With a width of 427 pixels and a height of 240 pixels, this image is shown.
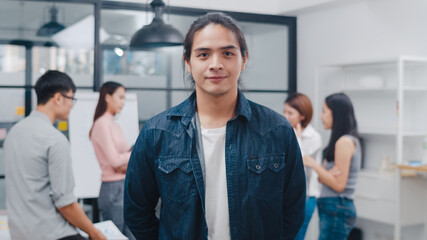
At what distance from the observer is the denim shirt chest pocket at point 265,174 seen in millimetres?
1363

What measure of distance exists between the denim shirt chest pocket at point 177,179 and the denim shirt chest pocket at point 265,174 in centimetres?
17

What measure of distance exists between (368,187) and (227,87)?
306 cm

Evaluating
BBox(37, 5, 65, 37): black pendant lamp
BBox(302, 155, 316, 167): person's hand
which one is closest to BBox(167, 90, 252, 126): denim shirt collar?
BBox(302, 155, 316, 167): person's hand

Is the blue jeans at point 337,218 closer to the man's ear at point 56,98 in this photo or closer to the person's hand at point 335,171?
the person's hand at point 335,171

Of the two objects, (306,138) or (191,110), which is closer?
(191,110)

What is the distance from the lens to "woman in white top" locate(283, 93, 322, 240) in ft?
9.14

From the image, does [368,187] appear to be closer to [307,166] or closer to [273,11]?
[307,166]

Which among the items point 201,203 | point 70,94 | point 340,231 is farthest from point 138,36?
point 201,203

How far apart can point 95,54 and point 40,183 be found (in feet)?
8.25

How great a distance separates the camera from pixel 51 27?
4.21m

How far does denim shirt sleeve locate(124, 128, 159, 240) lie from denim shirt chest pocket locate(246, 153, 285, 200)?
1.01 ft

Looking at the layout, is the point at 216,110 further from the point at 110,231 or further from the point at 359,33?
the point at 359,33

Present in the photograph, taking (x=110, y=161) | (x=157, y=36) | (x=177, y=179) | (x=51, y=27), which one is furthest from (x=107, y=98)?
(x=177, y=179)

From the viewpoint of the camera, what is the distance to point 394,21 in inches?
163
